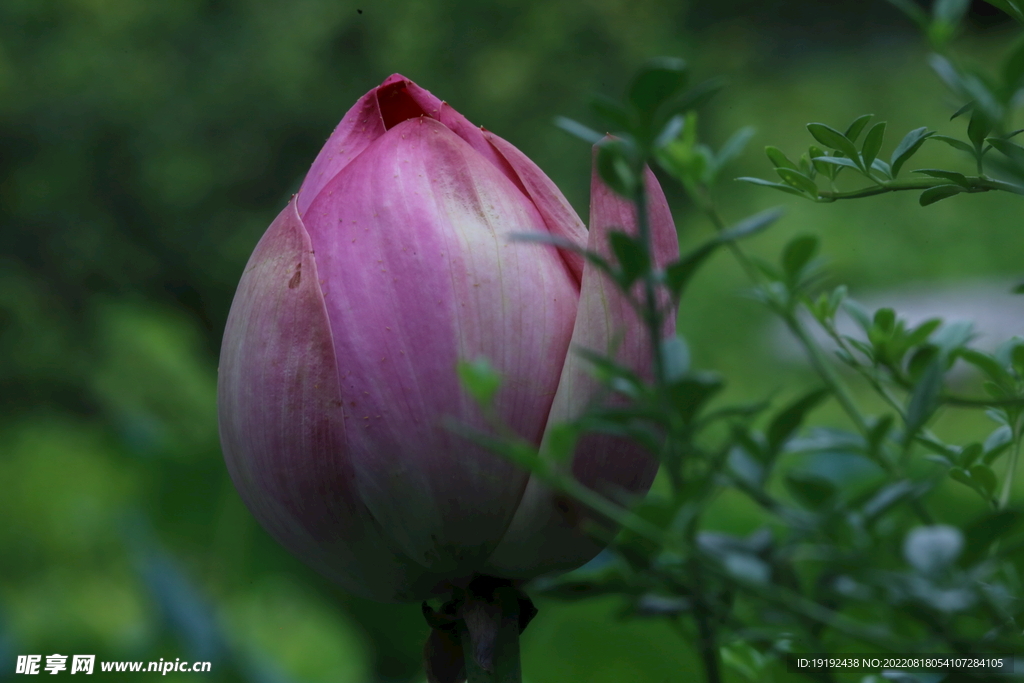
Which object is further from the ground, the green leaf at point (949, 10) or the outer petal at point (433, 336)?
the green leaf at point (949, 10)

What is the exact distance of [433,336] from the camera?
0.16 metres

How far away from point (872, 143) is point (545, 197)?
6 cm

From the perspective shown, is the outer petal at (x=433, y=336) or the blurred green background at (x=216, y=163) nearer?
the outer petal at (x=433, y=336)

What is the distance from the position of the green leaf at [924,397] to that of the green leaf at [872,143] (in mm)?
64

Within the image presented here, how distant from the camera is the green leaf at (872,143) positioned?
0.15 metres

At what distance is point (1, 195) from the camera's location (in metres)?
1.83

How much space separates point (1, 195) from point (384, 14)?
833 mm

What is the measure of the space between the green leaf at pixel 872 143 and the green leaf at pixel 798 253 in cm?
5

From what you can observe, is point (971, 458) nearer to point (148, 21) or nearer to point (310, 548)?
point (310, 548)

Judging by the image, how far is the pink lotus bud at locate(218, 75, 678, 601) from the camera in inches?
6.1

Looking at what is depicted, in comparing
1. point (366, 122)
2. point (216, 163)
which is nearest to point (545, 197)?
point (366, 122)

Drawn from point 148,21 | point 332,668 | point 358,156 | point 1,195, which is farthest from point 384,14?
point 358,156

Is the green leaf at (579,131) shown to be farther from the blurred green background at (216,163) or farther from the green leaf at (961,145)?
the blurred green background at (216,163)

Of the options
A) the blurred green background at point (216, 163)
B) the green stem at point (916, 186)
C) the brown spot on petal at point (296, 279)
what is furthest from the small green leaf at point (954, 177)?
the blurred green background at point (216, 163)
